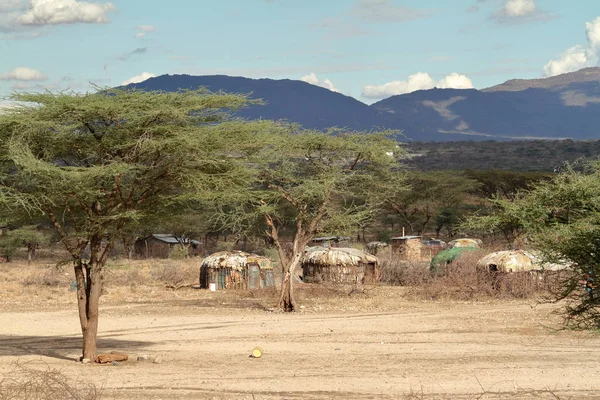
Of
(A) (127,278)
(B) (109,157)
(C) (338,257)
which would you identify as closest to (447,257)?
(C) (338,257)

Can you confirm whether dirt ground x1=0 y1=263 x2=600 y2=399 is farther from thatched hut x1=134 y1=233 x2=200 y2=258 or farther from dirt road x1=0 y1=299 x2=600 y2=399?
thatched hut x1=134 y1=233 x2=200 y2=258

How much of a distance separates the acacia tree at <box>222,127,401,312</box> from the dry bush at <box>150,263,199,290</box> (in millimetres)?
9114

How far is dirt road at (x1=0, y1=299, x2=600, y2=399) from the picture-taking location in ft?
44.0

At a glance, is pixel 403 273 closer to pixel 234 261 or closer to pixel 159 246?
pixel 234 261

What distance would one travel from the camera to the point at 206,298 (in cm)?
3044

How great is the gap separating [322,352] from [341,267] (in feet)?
58.1

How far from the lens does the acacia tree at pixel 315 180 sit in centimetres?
2631

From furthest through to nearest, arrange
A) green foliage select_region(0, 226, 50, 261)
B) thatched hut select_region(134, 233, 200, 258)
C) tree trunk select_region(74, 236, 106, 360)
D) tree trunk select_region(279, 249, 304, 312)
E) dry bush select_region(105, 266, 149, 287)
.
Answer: thatched hut select_region(134, 233, 200, 258) → green foliage select_region(0, 226, 50, 261) → dry bush select_region(105, 266, 149, 287) → tree trunk select_region(279, 249, 304, 312) → tree trunk select_region(74, 236, 106, 360)

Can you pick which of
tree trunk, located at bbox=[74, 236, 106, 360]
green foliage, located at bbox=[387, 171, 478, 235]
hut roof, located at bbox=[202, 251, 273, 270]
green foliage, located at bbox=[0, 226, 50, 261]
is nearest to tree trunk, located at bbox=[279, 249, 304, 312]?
hut roof, located at bbox=[202, 251, 273, 270]

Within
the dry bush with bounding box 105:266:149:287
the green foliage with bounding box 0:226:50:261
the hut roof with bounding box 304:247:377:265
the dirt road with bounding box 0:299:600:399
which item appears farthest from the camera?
the green foliage with bounding box 0:226:50:261

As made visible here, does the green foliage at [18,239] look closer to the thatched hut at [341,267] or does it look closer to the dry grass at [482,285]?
the thatched hut at [341,267]

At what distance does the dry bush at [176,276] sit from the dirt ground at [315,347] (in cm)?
553

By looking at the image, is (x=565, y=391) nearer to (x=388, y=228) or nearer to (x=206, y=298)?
(x=206, y=298)

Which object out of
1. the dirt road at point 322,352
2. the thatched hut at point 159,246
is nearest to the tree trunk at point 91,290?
the dirt road at point 322,352
